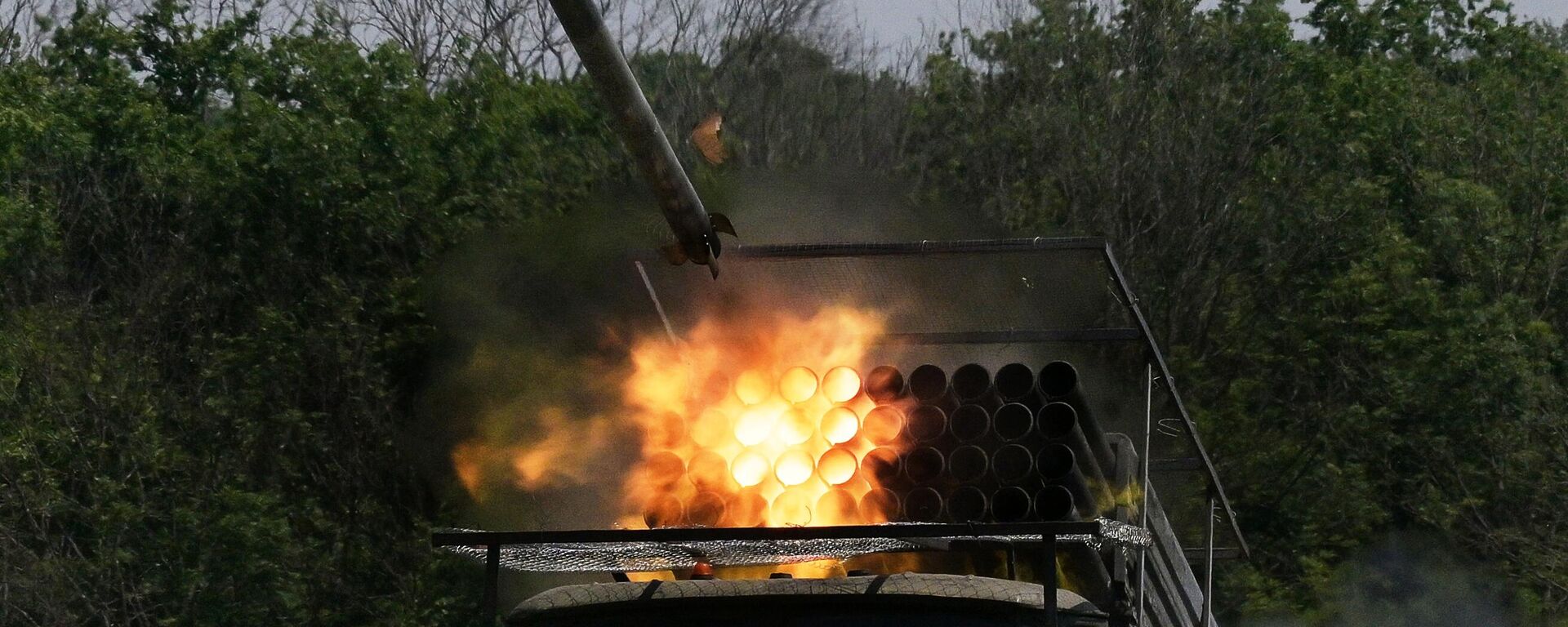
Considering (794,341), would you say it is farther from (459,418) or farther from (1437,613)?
(1437,613)

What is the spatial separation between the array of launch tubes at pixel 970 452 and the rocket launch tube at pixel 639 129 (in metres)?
0.82

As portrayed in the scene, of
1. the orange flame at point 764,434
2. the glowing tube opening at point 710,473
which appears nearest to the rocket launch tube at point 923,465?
the orange flame at point 764,434

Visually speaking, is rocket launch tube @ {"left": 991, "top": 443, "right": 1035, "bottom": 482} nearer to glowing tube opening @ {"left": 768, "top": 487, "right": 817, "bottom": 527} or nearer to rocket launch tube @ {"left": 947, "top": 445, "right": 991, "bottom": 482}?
rocket launch tube @ {"left": 947, "top": 445, "right": 991, "bottom": 482}

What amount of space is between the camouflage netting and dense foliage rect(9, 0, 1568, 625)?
15543 mm

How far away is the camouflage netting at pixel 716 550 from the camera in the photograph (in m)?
6.42

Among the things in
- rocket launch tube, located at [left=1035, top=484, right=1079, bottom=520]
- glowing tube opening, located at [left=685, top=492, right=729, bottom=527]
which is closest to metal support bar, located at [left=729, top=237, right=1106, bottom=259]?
rocket launch tube, located at [left=1035, top=484, right=1079, bottom=520]

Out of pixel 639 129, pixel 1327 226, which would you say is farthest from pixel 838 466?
pixel 1327 226

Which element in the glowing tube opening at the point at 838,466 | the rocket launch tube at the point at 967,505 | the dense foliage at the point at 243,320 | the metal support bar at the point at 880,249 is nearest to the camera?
the rocket launch tube at the point at 967,505

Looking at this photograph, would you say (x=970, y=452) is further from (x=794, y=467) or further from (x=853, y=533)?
(x=853, y=533)

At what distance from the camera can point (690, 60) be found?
37469mm

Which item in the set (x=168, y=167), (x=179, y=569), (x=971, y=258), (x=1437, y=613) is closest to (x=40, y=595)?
(x=179, y=569)

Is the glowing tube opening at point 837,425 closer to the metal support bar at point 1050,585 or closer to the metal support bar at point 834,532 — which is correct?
the metal support bar at point 834,532

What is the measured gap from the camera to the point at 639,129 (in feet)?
25.1

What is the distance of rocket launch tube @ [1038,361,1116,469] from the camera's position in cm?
777
